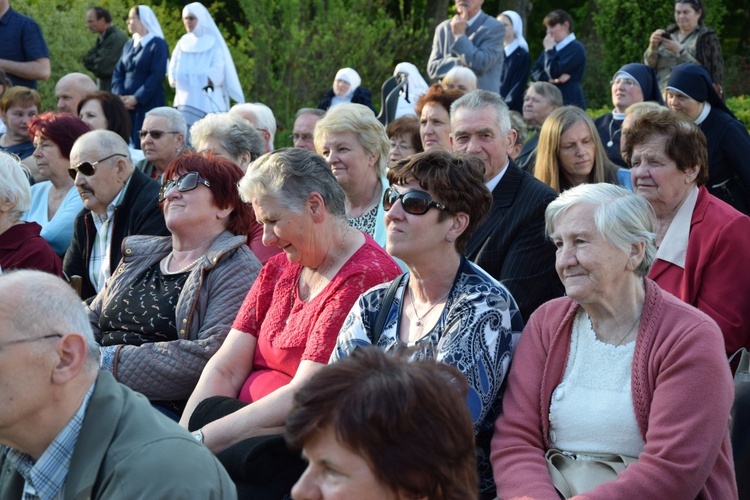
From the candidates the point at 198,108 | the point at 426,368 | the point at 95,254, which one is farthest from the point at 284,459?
the point at 198,108

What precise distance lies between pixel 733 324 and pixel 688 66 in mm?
3275

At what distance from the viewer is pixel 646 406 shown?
3.32m

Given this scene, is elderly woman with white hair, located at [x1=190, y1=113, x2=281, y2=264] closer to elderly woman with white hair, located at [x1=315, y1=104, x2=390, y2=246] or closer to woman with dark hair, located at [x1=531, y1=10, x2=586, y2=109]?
elderly woman with white hair, located at [x1=315, y1=104, x2=390, y2=246]

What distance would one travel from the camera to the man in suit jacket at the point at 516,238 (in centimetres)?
473

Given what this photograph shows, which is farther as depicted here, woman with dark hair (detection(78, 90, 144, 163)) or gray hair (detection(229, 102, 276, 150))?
woman with dark hair (detection(78, 90, 144, 163))

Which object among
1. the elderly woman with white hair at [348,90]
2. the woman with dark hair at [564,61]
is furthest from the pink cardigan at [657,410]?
the elderly woman with white hair at [348,90]

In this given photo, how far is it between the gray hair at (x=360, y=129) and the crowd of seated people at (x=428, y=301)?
0.07 ft

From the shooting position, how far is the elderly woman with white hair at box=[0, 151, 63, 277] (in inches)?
209

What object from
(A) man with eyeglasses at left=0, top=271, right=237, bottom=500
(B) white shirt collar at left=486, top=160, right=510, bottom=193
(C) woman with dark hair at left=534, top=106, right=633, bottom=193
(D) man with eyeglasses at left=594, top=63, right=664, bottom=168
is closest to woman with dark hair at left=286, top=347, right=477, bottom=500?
(A) man with eyeglasses at left=0, top=271, right=237, bottom=500

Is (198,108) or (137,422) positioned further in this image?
(198,108)

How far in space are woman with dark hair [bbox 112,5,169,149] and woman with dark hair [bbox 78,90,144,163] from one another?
9.82 feet

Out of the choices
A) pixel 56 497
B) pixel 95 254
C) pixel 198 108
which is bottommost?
pixel 198 108

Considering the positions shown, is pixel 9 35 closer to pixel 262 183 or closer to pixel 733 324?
pixel 262 183

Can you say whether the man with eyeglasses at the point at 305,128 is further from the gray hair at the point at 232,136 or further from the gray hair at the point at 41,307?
the gray hair at the point at 41,307
